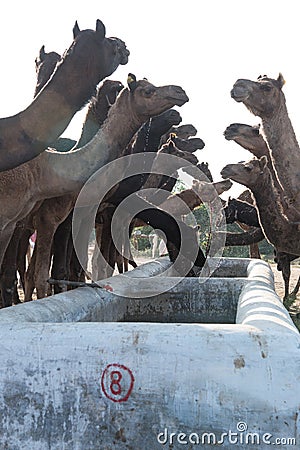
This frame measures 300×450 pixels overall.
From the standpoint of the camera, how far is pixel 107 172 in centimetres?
517

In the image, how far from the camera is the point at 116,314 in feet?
12.0

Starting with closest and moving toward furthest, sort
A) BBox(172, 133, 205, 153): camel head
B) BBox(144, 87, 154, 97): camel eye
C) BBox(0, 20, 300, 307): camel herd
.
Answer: BBox(0, 20, 300, 307): camel herd
BBox(144, 87, 154, 97): camel eye
BBox(172, 133, 205, 153): camel head

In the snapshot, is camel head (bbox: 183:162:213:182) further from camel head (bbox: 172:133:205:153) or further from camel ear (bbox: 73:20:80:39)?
camel ear (bbox: 73:20:80:39)

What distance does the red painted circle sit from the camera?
1.92 meters

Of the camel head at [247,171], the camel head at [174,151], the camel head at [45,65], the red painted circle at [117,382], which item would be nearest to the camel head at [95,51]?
the camel head at [45,65]

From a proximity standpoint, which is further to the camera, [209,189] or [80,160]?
[209,189]

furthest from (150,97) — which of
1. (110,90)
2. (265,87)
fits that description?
(265,87)

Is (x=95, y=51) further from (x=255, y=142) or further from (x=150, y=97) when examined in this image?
(x=255, y=142)

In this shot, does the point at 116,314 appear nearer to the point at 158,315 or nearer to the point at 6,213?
the point at 158,315

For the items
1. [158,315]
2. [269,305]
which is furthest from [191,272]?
[269,305]

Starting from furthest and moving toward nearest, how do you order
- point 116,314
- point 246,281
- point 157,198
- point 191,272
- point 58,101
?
1. point 157,198
2. point 191,272
3. point 58,101
4. point 246,281
5. point 116,314

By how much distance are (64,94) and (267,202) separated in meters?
3.20

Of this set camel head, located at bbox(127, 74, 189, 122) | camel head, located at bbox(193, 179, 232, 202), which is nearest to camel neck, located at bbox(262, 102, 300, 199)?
camel head, located at bbox(193, 179, 232, 202)

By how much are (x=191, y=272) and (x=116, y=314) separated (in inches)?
92.7
